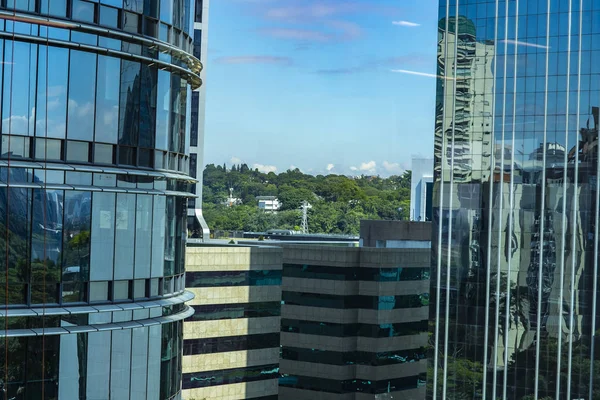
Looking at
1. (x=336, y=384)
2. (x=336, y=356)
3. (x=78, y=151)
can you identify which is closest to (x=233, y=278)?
(x=336, y=356)

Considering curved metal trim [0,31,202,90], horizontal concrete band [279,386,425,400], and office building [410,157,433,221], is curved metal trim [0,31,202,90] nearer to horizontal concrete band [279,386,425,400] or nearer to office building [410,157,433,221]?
horizontal concrete band [279,386,425,400]

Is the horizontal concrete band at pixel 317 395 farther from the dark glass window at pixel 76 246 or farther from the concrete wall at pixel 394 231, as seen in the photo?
the dark glass window at pixel 76 246


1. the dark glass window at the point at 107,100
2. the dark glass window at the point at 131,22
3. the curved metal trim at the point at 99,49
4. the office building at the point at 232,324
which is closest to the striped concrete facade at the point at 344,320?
the office building at the point at 232,324

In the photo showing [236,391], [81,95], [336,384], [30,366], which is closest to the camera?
[30,366]

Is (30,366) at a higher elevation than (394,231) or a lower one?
lower

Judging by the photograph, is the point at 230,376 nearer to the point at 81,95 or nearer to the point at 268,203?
the point at 81,95

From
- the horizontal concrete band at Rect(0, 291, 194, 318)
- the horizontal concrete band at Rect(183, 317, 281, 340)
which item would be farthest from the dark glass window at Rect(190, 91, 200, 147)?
the horizontal concrete band at Rect(0, 291, 194, 318)

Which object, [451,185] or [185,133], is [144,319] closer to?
[185,133]

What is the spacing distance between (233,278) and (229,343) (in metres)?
3.44

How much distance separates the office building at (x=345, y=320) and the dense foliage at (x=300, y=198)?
63406 millimetres

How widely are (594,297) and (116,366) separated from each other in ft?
96.4

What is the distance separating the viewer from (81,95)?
20.2 meters

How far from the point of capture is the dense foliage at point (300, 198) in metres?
121

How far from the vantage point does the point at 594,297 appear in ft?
141
